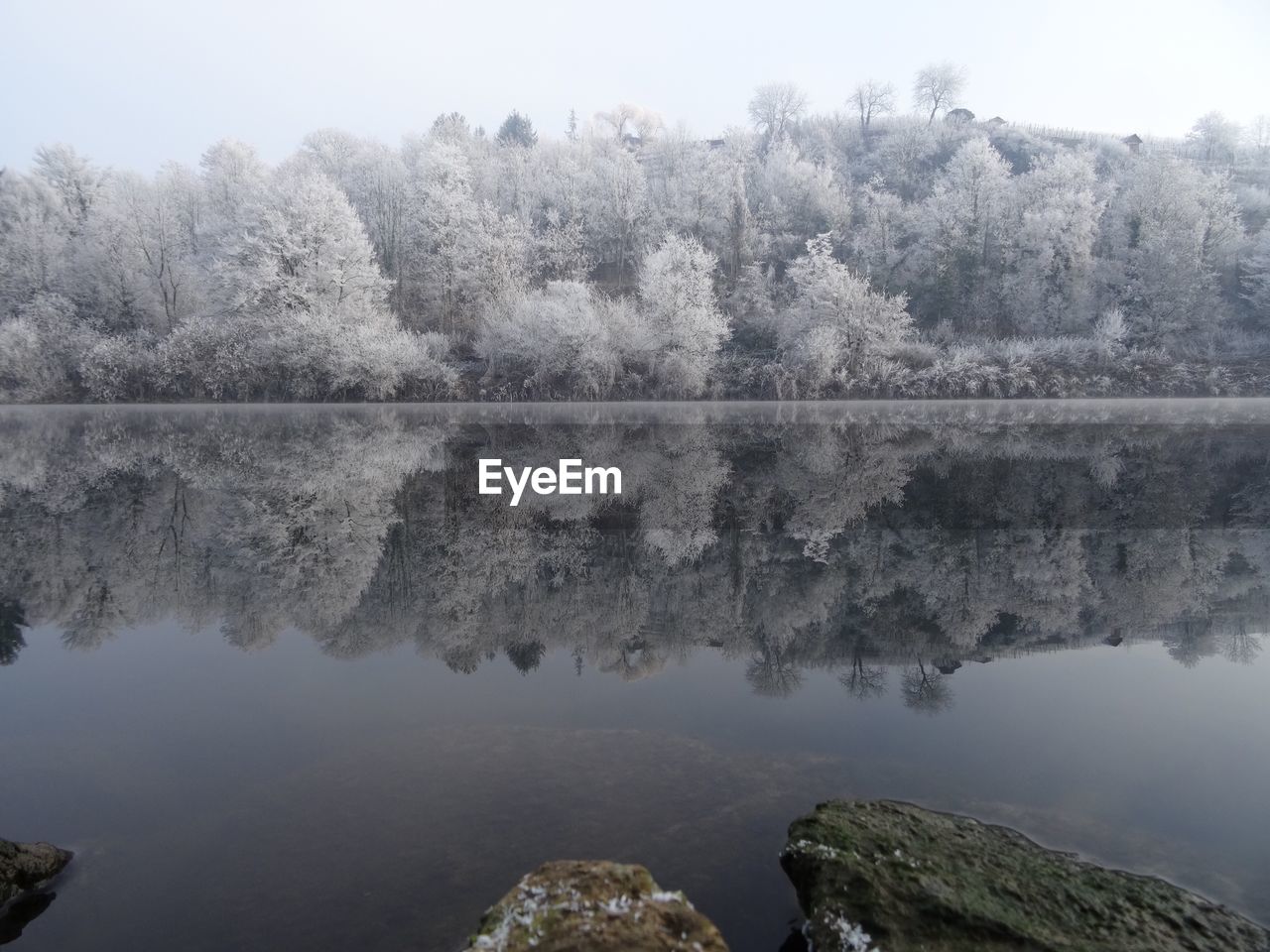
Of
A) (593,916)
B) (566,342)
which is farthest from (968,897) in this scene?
(566,342)

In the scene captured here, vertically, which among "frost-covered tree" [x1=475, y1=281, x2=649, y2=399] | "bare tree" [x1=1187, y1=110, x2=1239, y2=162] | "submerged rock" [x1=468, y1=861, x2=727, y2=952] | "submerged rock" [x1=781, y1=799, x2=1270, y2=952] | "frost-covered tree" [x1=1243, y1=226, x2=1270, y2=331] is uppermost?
"bare tree" [x1=1187, y1=110, x2=1239, y2=162]

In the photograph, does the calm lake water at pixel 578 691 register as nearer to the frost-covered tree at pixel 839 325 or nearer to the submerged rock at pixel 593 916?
the submerged rock at pixel 593 916

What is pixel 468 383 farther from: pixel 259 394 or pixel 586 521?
pixel 586 521

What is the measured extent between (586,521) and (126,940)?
9.77 metres

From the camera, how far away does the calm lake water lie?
4105 mm

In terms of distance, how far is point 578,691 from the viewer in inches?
252

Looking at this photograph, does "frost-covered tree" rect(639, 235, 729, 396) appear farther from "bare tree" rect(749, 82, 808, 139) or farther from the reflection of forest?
"bare tree" rect(749, 82, 808, 139)

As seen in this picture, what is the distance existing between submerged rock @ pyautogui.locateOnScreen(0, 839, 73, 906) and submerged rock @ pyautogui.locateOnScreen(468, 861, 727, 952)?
253 cm

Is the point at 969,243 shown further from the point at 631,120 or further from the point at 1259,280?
the point at 631,120

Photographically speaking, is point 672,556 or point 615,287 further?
point 615,287

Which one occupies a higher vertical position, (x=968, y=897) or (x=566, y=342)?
(x=566, y=342)

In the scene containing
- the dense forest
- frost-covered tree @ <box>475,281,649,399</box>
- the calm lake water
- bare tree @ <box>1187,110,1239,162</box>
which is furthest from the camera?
bare tree @ <box>1187,110,1239,162</box>

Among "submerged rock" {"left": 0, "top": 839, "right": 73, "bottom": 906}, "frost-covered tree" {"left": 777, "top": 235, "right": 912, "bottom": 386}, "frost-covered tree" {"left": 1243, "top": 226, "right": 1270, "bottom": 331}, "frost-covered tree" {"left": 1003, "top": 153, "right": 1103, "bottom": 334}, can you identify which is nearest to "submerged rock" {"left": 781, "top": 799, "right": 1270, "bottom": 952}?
"submerged rock" {"left": 0, "top": 839, "right": 73, "bottom": 906}

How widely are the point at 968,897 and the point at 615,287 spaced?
64.2m
